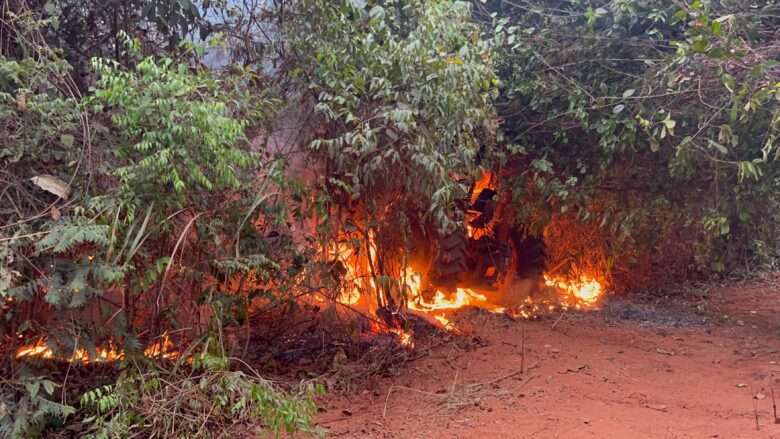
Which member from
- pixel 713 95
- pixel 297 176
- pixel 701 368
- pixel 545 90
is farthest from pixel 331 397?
pixel 713 95

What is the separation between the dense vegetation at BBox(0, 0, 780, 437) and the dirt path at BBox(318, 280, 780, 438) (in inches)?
41.9

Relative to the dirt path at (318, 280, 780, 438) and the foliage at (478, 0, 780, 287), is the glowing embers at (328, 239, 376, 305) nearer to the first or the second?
the dirt path at (318, 280, 780, 438)

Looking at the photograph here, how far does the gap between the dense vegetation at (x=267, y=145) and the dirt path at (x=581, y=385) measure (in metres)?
1.07

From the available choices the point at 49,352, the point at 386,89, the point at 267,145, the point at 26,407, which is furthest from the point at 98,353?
the point at 386,89

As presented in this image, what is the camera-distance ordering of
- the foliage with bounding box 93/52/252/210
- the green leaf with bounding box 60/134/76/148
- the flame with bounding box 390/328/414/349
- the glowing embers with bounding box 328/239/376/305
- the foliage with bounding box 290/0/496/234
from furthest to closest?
1. the flame with bounding box 390/328/414/349
2. the glowing embers with bounding box 328/239/376/305
3. the foliage with bounding box 290/0/496/234
4. the green leaf with bounding box 60/134/76/148
5. the foliage with bounding box 93/52/252/210

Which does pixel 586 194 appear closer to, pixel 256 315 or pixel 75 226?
pixel 256 315

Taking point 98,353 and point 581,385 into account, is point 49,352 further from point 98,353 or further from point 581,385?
point 581,385

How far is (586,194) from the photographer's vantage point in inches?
285

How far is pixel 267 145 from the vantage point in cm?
482

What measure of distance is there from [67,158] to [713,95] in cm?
564

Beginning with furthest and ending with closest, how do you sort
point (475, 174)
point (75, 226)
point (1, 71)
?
point (475, 174), point (1, 71), point (75, 226)

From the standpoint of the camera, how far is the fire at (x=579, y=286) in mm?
8555

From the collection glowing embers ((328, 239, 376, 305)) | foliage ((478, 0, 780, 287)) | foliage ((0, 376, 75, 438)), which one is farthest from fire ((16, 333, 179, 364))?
foliage ((478, 0, 780, 287))

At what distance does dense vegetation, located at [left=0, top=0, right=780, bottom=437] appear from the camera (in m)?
3.40
